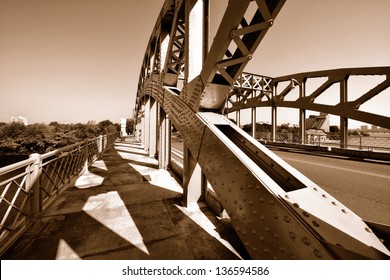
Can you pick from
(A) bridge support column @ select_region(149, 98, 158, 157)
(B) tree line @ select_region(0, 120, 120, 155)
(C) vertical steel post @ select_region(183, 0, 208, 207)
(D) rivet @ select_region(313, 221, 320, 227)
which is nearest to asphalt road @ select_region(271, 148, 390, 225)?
(D) rivet @ select_region(313, 221, 320, 227)

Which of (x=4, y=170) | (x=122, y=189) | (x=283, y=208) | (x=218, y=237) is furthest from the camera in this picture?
(x=122, y=189)

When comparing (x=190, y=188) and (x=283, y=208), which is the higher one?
(x=283, y=208)

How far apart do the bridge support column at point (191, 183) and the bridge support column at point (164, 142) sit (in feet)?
11.1

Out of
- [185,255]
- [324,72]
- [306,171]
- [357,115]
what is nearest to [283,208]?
[185,255]

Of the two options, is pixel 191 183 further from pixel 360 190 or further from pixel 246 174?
pixel 360 190

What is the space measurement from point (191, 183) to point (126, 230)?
1.69m

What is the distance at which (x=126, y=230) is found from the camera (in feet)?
10.4

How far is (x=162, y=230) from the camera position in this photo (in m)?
3.20

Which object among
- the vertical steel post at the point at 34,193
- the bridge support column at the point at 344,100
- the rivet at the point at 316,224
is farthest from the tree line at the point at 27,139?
the rivet at the point at 316,224

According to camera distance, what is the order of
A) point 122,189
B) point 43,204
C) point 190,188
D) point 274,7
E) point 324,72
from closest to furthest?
1. point 274,7
2. point 43,204
3. point 190,188
4. point 122,189
5. point 324,72

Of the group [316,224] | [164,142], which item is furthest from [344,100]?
[316,224]

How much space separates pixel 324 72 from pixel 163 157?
1917 centimetres

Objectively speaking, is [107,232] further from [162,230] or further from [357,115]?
[357,115]

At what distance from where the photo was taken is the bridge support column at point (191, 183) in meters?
4.21
